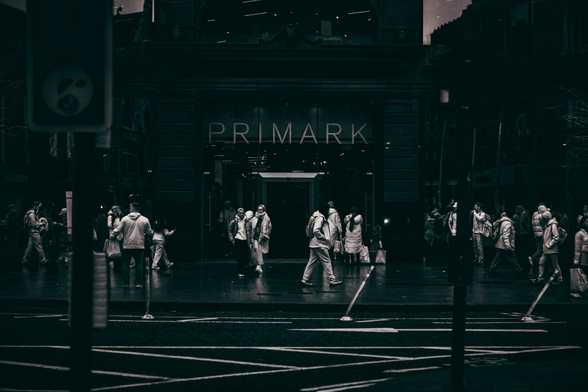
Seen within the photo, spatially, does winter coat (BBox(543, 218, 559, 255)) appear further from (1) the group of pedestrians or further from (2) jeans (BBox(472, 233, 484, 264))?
(2) jeans (BBox(472, 233, 484, 264))

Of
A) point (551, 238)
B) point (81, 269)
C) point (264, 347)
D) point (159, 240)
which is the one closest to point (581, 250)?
point (551, 238)

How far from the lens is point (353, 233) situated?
1873cm

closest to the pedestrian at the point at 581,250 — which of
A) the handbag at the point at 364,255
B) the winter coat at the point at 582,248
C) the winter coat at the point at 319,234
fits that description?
the winter coat at the point at 582,248

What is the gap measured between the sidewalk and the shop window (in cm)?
695

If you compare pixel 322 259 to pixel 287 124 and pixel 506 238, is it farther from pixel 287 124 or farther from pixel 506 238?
pixel 287 124

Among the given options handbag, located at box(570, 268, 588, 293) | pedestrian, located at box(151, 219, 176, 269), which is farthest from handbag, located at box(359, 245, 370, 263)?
handbag, located at box(570, 268, 588, 293)

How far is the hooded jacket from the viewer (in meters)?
13.6

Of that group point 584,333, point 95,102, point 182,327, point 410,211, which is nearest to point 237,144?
point 410,211

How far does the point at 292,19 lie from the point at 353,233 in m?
6.66

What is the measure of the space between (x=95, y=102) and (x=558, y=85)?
62.5 feet

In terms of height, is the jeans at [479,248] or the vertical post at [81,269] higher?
the vertical post at [81,269]

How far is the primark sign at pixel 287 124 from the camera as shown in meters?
19.9

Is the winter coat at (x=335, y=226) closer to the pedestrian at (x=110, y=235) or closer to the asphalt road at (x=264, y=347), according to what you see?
the pedestrian at (x=110, y=235)

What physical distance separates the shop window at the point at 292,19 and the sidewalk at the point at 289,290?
6.95m
